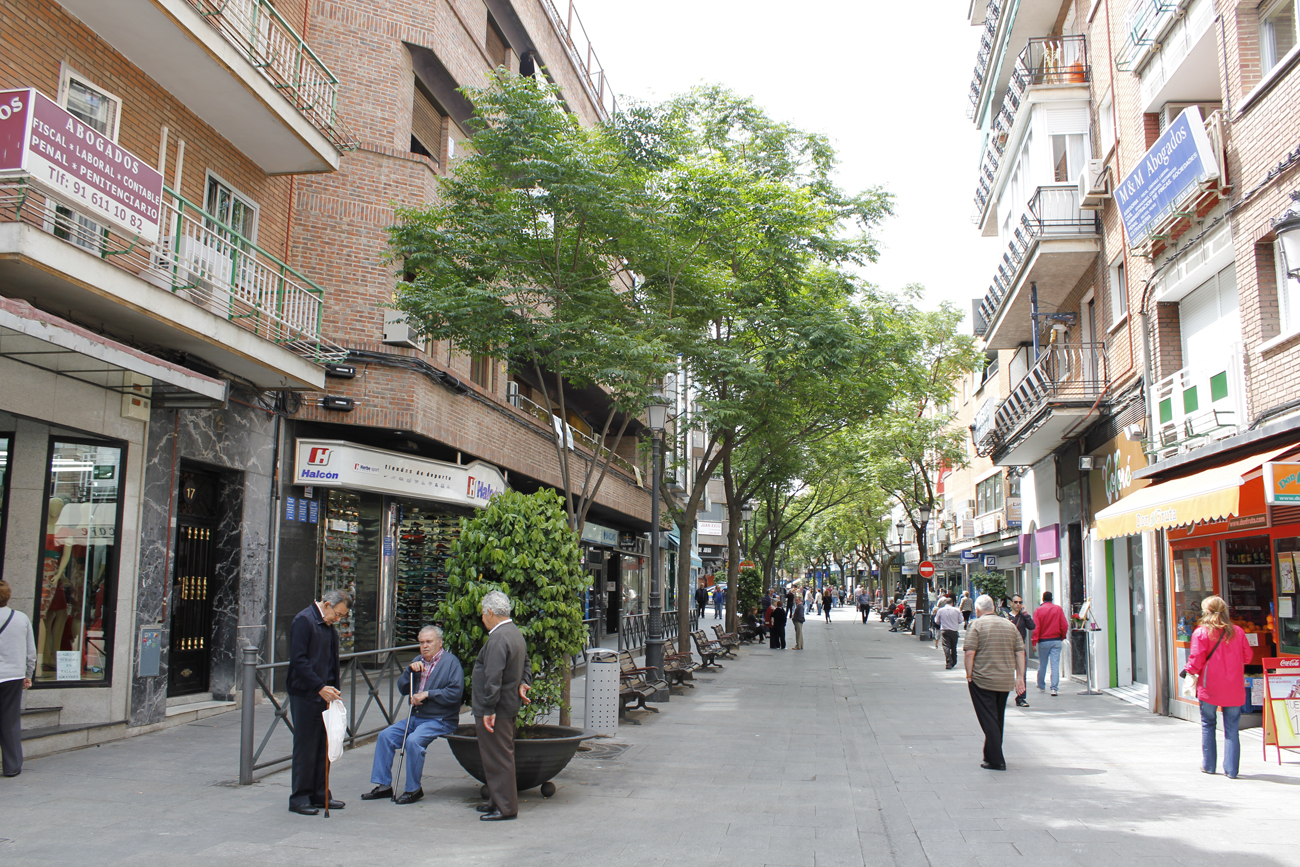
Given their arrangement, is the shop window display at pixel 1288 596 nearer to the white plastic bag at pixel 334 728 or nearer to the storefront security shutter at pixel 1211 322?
the storefront security shutter at pixel 1211 322

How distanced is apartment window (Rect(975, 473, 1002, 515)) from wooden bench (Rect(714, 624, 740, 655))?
42.6ft

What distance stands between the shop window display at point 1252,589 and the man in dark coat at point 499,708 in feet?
31.0

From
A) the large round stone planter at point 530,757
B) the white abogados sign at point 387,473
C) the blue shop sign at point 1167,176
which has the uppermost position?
the blue shop sign at point 1167,176

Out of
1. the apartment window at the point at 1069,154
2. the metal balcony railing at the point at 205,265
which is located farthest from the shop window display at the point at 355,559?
the apartment window at the point at 1069,154

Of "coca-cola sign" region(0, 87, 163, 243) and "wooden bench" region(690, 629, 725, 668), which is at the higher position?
"coca-cola sign" region(0, 87, 163, 243)

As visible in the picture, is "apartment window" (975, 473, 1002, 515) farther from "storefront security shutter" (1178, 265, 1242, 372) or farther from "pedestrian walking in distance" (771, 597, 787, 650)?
"storefront security shutter" (1178, 265, 1242, 372)

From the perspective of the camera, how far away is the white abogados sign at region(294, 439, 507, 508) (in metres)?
13.7

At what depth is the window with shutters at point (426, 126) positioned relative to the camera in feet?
53.7

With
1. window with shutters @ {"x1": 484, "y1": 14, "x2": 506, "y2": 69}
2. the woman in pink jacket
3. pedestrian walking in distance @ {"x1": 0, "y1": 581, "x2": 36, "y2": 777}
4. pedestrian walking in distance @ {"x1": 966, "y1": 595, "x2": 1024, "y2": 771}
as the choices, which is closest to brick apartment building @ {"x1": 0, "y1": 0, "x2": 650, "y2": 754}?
window with shutters @ {"x1": 484, "y1": 14, "x2": 506, "y2": 69}

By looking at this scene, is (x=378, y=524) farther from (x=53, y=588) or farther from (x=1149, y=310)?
(x=1149, y=310)

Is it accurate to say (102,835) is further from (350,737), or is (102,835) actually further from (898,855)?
(898,855)

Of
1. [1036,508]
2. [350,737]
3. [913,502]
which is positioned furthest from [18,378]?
[913,502]

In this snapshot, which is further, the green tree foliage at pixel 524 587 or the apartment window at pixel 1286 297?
the apartment window at pixel 1286 297

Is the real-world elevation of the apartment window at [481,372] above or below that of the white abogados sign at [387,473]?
above
